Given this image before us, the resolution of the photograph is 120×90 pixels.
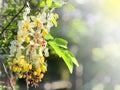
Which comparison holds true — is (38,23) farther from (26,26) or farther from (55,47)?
(55,47)

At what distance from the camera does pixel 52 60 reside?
4109 mm

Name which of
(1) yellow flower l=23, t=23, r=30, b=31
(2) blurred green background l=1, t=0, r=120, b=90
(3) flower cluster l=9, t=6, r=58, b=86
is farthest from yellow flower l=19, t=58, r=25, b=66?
(2) blurred green background l=1, t=0, r=120, b=90

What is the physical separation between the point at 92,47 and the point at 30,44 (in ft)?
8.70

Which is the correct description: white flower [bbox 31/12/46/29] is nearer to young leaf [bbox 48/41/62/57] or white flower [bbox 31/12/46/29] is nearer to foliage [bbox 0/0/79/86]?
foliage [bbox 0/0/79/86]

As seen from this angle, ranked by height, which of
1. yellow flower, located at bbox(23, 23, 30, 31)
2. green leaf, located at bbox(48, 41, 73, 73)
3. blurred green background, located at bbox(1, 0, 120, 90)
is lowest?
blurred green background, located at bbox(1, 0, 120, 90)

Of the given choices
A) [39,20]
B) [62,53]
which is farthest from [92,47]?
[39,20]

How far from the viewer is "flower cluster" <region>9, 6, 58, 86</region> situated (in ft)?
5.43

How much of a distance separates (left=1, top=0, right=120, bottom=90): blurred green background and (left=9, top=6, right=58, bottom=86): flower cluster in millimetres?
2324

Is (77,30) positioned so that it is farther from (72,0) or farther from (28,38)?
(28,38)

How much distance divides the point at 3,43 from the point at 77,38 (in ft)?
7.40

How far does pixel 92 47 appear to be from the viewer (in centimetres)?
427

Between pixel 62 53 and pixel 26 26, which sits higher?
pixel 26 26

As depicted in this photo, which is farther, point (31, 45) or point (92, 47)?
point (92, 47)

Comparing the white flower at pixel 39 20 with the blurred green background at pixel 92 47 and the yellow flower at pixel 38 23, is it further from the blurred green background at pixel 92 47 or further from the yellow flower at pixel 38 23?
the blurred green background at pixel 92 47
